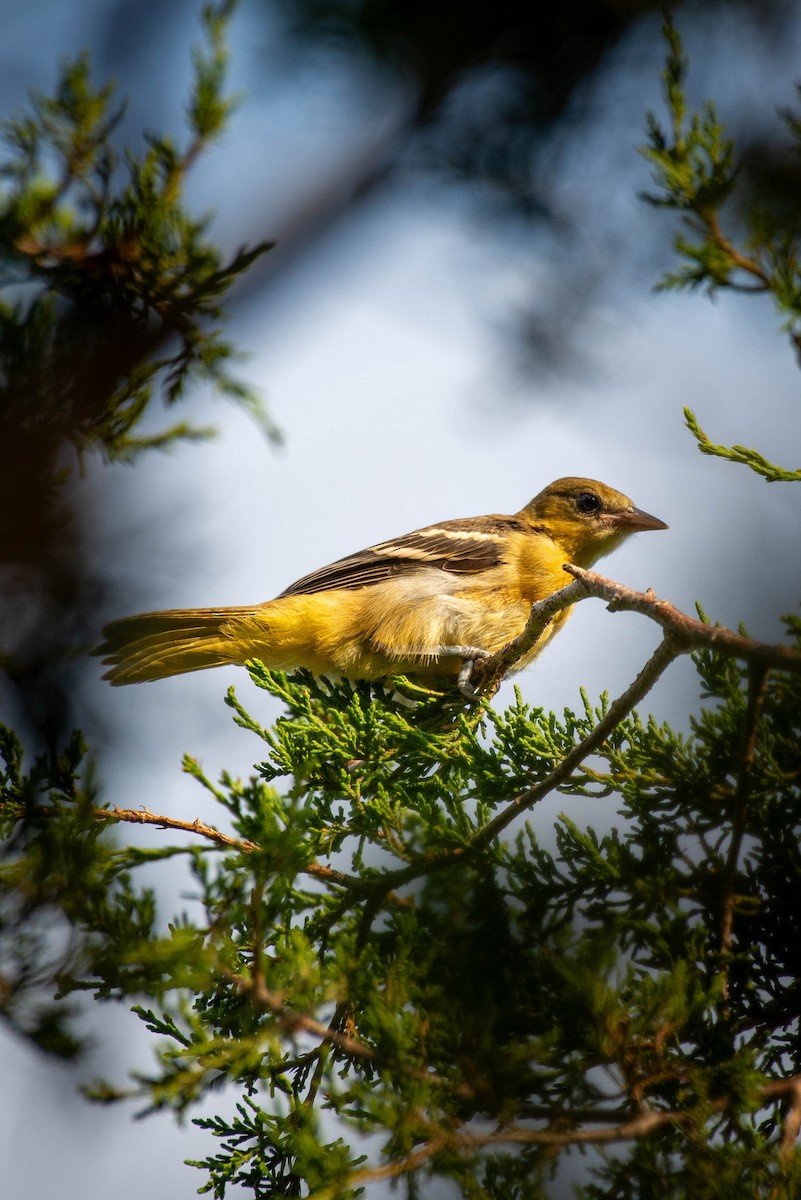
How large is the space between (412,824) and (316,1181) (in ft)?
3.04

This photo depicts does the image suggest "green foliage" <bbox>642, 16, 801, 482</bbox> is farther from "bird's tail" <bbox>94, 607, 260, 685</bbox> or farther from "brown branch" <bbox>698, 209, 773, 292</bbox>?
"bird's tail" <bbox>94, 607, 260, 685</bbox>

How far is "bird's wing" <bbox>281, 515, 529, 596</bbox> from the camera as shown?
16.4ft

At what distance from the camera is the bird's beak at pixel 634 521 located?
5.34 metres

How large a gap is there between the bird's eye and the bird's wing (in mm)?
464

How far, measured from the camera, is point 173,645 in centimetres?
426

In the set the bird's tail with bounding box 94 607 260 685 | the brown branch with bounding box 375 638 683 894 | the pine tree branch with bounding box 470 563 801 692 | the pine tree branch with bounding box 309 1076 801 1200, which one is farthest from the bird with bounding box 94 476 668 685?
the pine tree branch with bounding box 309 1076 801 1200

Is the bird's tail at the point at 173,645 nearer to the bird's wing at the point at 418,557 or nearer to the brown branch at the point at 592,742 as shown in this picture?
the bird's wing at the point at 418,557

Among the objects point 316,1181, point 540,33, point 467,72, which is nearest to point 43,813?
point 316,1181

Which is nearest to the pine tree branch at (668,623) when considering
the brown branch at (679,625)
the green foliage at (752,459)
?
the brown branch at (679,625)

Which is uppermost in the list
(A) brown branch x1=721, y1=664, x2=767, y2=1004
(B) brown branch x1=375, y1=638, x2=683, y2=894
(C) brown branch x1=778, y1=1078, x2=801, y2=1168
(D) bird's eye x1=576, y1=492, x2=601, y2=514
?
(D) bird's eye x1=576, y1=492, x2=601, y2=514

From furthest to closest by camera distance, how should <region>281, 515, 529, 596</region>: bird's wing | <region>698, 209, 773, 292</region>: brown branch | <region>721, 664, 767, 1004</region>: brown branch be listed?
1. <region>281, 515, 529, 596</region>: bird's wing
2. <region>698, 209, 773, 292</region>: brown branch
3. <region>721, 664, 767, 1004</region>: brown branch

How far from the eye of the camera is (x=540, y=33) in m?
3.52

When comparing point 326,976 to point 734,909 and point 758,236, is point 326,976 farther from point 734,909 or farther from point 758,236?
point 758,236

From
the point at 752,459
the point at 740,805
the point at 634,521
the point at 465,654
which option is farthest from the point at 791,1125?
the point at 634,521
